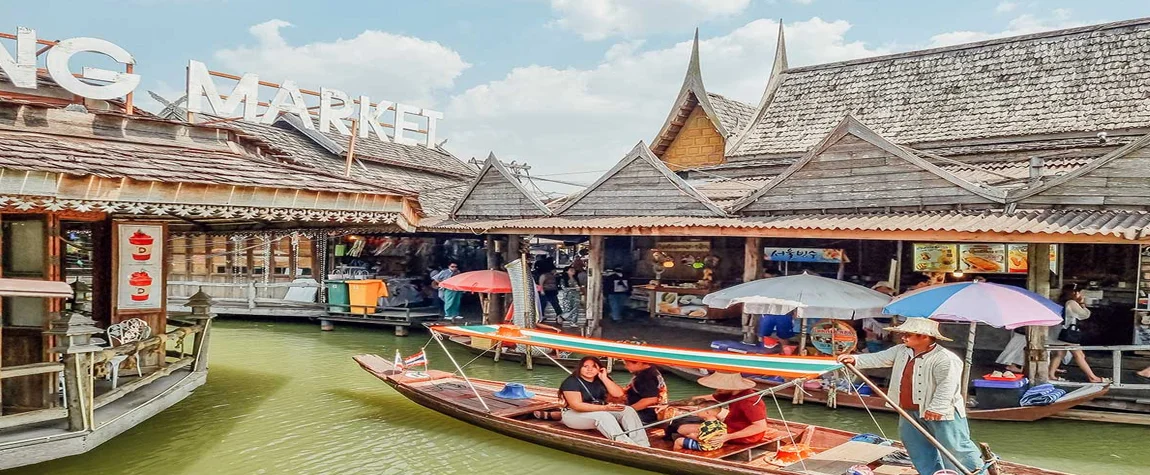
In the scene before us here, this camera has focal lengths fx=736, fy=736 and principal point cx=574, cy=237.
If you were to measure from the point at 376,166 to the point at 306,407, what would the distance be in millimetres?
14531

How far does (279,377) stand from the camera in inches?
501

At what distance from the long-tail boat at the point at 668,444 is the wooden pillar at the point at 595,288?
408cm

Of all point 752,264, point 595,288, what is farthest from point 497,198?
point 752,264

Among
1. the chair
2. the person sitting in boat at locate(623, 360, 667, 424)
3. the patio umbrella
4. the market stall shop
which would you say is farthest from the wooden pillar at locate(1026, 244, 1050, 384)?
the market stall shop

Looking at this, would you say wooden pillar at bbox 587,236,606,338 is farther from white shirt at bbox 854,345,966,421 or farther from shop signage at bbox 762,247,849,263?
white shirt at bbox 854,345,966,421

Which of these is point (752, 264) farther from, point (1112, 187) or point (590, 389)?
point (590, 389)

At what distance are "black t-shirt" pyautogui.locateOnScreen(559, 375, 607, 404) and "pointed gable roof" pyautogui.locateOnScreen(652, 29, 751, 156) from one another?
10.6m

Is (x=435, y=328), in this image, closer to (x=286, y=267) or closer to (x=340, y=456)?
(x=340, y=456)

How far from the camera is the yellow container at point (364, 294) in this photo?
18.0 metres

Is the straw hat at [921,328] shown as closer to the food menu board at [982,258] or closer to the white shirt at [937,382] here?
the white shirt at [937,382]

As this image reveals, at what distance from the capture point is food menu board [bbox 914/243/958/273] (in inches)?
484

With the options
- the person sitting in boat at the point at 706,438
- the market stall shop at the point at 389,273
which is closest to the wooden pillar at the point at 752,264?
the person sitting in boat at the point at 706,438

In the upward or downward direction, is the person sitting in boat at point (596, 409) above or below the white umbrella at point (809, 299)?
below

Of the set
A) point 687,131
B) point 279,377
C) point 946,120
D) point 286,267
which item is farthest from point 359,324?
point 946,120
